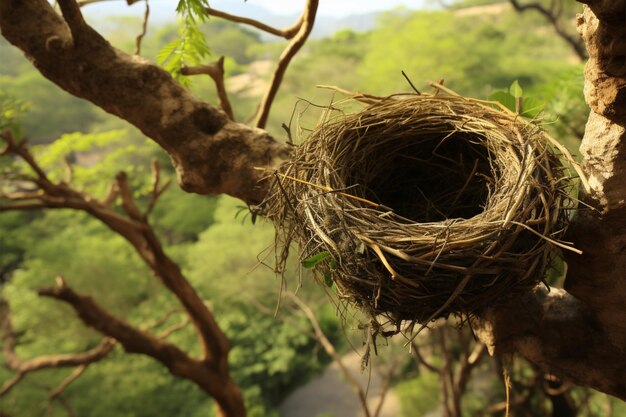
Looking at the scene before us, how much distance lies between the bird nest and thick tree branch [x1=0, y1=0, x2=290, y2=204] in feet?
Answer: 0.42

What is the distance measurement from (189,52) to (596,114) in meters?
0.82

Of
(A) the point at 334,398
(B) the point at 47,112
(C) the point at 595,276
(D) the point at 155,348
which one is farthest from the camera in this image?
(B) the point at 47,112

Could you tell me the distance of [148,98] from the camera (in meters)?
0.87

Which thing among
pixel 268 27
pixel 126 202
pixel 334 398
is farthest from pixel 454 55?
pixel 268 27

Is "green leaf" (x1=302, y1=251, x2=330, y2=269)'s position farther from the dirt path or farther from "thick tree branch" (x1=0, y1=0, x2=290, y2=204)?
the dirt path

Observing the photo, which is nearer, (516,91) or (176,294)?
(516,91)

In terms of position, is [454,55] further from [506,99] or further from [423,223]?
[423,223]

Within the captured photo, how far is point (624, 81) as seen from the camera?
1.73 feet

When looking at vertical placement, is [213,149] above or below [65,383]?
above

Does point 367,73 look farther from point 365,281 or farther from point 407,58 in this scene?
point 365,281

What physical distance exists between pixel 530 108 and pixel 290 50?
0.51 m

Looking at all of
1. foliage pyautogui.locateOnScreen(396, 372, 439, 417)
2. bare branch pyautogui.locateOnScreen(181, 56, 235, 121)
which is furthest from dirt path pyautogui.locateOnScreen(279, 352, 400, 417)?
bare branch pyautogui.locateOnScreen(181, 56, 235, 121)

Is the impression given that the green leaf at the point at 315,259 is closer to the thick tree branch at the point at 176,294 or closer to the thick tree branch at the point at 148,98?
the thick tree branch at the point at 148,98

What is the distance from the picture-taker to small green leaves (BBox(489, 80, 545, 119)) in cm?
72
